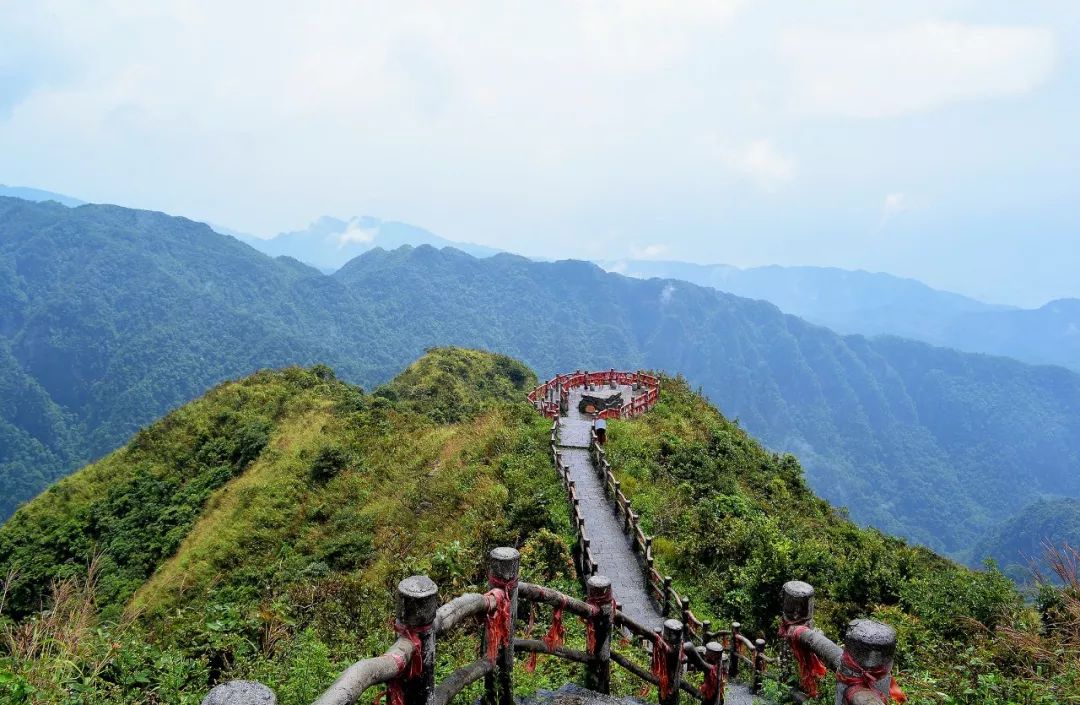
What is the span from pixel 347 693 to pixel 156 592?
16451mm

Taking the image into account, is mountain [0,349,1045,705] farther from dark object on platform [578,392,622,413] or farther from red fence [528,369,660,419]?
dark object on platform [578,392,622,413]

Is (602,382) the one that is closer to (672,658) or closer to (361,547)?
(361,547)

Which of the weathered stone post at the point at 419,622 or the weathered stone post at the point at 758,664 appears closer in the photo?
the weathered stone post at the point at 419,622

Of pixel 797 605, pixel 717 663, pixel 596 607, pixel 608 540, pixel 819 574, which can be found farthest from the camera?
pixel 608 540

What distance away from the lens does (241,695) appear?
2.88 m

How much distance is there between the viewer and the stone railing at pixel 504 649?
11.4ft

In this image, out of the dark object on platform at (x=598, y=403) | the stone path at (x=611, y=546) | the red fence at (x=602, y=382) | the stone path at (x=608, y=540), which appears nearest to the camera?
the stone path at (x=611, y=546)

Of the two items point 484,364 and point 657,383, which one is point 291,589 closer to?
point 657,383

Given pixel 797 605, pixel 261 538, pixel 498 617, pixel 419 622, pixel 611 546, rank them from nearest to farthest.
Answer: pixel 419 622
pixel 797 605
pixel 498 617
pixel 611 546
pixel 261 538

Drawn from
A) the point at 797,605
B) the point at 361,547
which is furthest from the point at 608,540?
the point at 797,605

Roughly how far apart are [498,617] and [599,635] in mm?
1472

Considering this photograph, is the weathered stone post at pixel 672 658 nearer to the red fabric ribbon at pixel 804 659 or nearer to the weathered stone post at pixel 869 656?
the red fabric ribbon at pixel 804 659

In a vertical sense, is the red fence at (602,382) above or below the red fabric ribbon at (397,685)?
above

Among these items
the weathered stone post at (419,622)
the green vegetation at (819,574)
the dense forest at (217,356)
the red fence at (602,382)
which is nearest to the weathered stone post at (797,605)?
the green vegetation at (819,574)
